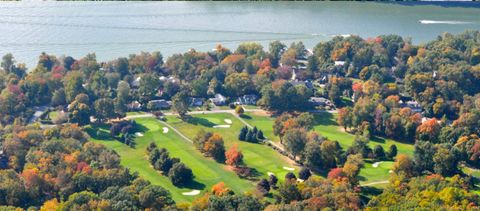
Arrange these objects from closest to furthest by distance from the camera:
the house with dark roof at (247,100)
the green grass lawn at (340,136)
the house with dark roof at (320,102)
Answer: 1. the green grass lawn at (340,136)
2. the house with dark roof at (320,102)
3. the house with dark roof at (247,100)

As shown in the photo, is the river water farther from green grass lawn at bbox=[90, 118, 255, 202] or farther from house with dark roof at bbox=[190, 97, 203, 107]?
green grass lawn at bbox=[90, 118, 255, 202]

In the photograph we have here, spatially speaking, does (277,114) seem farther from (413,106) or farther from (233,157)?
(413,106)

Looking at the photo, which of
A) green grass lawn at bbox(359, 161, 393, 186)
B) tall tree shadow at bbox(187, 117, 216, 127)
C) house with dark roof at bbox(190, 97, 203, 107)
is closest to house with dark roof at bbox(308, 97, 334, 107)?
house with dark roof at bbox(190, 97, 203, 107)

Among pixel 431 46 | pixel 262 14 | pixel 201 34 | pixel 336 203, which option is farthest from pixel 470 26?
pixel 336 203

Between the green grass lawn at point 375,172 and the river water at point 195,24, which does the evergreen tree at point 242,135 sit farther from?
the river water at point 195,24

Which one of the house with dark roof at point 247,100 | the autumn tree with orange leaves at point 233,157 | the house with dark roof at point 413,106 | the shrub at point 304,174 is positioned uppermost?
the house with dark roof at point 247,100

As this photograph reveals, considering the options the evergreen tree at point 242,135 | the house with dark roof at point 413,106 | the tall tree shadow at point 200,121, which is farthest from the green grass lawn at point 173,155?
the house with dark roof at point 413,106

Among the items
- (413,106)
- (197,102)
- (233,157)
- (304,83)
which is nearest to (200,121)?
(197,102)
